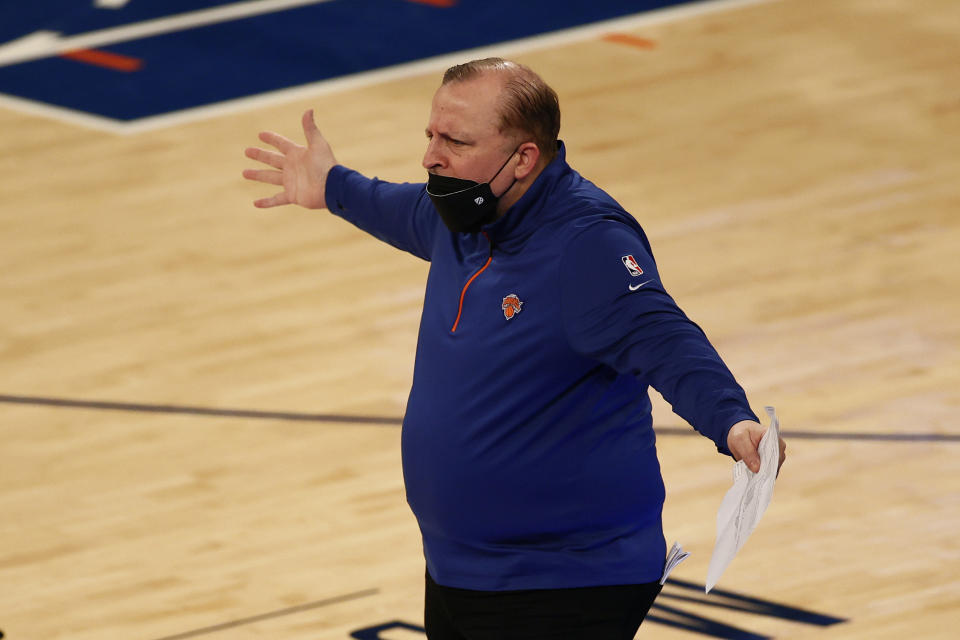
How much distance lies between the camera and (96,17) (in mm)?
9195

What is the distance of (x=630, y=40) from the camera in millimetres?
8594

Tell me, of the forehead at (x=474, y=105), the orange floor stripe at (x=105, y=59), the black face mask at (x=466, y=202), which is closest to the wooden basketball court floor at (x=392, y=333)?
the orange floor stripe at (x=105, y=59)

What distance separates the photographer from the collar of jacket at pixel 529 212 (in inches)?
105

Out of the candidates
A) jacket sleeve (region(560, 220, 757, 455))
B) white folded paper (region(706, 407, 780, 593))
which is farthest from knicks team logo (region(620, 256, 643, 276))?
white folded paper (region(706, 407, 780, 593))

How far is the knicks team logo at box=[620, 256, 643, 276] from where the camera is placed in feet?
8.37

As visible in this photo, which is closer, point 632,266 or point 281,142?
point 632,266

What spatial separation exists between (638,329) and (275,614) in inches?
82.4

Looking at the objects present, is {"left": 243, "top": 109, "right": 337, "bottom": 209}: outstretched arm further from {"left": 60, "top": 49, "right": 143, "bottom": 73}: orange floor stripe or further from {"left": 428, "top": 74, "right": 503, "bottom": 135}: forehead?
{"left": 60, "top": 49, "right": 143, "bottom": 73}: orange floor stripe

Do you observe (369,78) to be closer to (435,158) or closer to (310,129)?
(310,129)

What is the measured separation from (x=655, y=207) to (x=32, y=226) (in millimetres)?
2327

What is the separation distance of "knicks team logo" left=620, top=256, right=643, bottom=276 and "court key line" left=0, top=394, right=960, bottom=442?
2.68m

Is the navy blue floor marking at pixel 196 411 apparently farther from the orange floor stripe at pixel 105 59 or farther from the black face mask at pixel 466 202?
the orange floor stripe at pixel 105 59

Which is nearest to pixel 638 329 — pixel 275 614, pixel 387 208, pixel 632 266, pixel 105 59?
pixel 632 266

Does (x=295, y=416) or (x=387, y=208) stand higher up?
(x=387, y=208)
